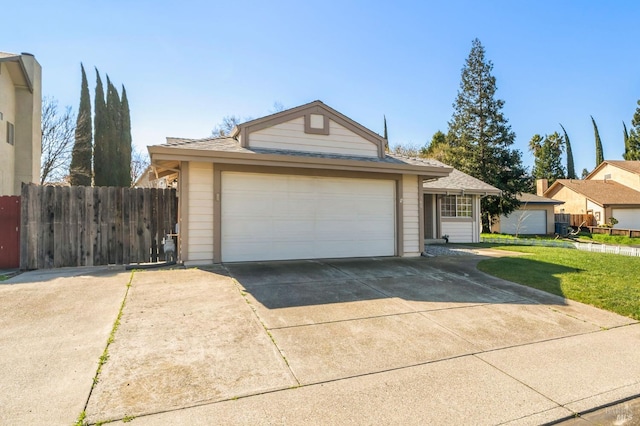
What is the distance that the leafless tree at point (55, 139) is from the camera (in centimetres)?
2041

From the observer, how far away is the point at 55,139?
2117cm

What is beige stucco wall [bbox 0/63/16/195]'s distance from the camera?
1311cm

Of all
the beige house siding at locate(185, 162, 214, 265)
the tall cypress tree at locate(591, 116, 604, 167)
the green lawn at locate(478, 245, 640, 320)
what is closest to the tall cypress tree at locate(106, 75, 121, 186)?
the beige house siding at locate(185, 162, 214, 265)

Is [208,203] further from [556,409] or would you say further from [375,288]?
[556,409]

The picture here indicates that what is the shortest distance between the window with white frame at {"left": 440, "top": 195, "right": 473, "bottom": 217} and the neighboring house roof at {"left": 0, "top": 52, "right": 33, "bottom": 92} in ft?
61.1

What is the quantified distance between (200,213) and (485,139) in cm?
2225

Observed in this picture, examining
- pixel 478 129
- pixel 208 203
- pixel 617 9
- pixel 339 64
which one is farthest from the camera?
pixel 478 129

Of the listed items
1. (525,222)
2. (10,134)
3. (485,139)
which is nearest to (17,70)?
(10,134)

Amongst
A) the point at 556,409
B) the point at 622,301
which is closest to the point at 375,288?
the point at 556,409

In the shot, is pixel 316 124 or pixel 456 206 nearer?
pixel 316 124

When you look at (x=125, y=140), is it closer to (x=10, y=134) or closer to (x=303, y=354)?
(x=10, y=134)

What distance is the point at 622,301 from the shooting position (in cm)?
573

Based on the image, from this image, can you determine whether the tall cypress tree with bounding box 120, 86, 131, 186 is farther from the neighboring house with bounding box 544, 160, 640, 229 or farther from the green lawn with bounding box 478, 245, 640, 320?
the neighboring house with bounding box 544, 160, 640, 229

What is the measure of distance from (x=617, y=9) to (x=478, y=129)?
1360cm
